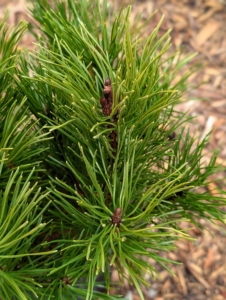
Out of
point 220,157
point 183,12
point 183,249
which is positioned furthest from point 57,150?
point 183,12

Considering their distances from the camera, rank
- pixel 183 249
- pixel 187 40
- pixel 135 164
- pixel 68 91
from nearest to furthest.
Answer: pixel 68 91 < pixel 135 164 < pixel 183 249 < pixel 187 40

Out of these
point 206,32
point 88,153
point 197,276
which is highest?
point 206,32

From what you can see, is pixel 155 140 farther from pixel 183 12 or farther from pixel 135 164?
pixel 183 12

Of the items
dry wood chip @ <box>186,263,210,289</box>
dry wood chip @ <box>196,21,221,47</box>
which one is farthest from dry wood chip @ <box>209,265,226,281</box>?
dry wood chip @ <box>196,21,221,47</box>

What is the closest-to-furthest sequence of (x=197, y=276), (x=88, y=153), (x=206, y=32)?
(x=88, y=153), (x=197, y=276), (x=206, y=32)

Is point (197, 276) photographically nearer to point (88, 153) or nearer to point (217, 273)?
point (217, 273)

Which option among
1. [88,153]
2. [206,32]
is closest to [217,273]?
[88,153]

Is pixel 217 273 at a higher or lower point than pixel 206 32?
lower

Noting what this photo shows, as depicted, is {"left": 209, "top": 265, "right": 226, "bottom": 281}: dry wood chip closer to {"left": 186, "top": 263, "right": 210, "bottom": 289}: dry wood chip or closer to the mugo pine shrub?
{"left": 186, "top": 263, "right": 210, "bottom": 289}: dry wood chip

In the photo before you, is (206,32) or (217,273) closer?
(217,273)
